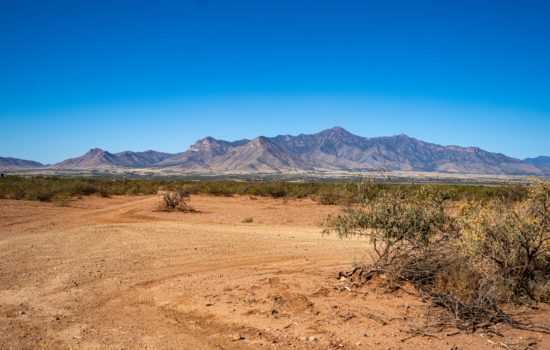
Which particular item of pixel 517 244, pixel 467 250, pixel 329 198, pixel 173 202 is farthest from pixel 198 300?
pixel 329 198

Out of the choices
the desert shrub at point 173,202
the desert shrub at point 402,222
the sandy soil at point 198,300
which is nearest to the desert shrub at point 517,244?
the sandy soil at point 198,300

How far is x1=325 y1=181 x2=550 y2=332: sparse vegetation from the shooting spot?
780 centimetres

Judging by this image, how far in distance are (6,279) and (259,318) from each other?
231 inches

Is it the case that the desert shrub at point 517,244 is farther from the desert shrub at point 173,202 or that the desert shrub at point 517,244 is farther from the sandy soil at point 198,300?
the desert shrub at point 173,202

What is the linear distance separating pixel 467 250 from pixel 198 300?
5.19 m

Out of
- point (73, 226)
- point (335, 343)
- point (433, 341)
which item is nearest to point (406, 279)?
point (433, 341)

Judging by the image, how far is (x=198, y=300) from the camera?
8.58 m

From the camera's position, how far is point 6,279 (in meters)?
9.68

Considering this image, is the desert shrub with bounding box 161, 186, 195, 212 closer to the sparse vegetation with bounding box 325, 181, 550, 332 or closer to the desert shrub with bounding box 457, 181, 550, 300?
the sparse vegetation with bounding box 325, 181, 550, 332

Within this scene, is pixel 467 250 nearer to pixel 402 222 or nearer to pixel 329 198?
pixel 402 222

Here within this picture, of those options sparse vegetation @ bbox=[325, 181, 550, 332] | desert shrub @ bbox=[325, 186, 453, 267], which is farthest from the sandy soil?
desert shrub @ bbox=[325, 186, 453, 267]

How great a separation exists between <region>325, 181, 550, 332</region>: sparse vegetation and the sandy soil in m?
0.41

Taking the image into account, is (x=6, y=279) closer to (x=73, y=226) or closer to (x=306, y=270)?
(x=306, y=270)

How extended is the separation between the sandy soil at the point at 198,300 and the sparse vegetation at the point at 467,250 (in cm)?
41
